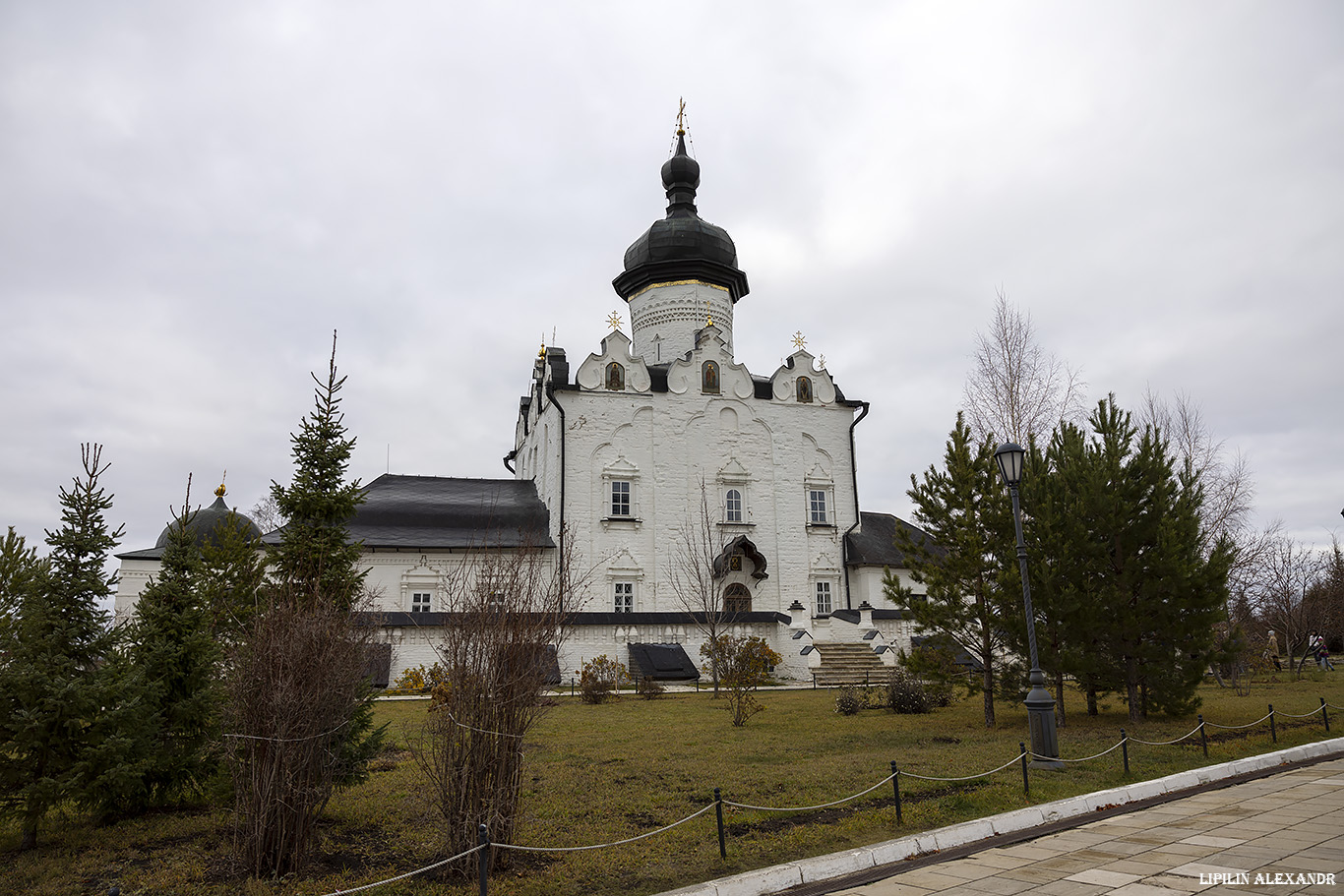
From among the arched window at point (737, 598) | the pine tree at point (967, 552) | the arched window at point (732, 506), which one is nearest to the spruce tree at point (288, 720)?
the pine tree at point (967, 552)

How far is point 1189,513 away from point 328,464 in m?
14.0

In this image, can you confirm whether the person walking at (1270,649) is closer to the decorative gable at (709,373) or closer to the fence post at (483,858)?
the decorative gable at (709,373)

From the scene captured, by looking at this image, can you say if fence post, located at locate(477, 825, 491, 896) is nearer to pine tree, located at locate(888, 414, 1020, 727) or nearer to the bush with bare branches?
the bush with bare branches

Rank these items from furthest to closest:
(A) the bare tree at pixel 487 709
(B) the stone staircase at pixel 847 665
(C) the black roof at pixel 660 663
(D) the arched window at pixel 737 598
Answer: (D) the arched window at pixel 737 598 < (B) the stone staircase at pixel 847 665 < (C) the black roof at pixel 660 663 < (A) the bare tree at pixel 487 709

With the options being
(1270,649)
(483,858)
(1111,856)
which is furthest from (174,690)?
(1270,649)

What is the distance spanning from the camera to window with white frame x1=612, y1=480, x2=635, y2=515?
28766mm

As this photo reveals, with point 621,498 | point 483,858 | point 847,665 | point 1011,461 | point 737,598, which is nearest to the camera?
point 483,858

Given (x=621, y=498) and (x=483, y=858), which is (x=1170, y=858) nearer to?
(x=483, y=858)

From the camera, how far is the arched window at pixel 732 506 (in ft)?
97.9

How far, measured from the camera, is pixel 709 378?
3091cm

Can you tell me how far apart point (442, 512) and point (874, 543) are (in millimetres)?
16772

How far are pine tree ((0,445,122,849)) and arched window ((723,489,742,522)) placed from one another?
76.5 ft

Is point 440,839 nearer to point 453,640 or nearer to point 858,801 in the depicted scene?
point 453,640

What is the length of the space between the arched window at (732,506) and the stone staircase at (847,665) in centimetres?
608
